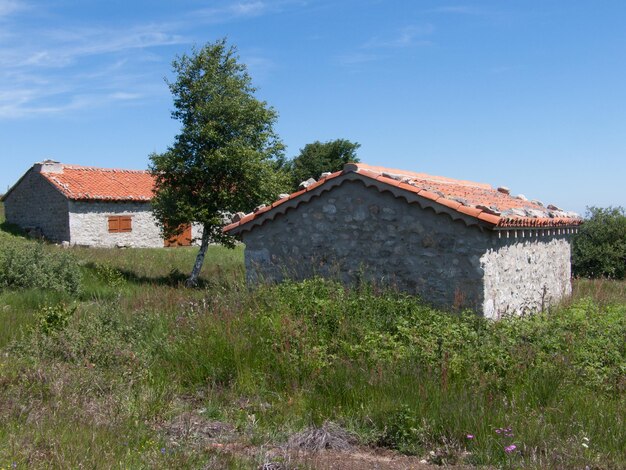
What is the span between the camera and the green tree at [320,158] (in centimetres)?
4588

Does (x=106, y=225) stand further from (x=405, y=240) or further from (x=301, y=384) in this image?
(x=301, y=384)

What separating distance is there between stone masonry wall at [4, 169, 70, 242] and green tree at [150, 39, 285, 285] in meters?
11.4

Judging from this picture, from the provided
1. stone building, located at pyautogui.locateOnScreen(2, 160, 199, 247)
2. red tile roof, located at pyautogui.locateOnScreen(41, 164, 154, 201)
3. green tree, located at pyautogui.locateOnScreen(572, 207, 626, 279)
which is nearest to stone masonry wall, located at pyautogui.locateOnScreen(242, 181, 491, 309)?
green tree, located at pyautogui.locateOnScreen(572, 207, 626, 279)

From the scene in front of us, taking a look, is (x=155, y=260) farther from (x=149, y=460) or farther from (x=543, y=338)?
(x=149, y=460)

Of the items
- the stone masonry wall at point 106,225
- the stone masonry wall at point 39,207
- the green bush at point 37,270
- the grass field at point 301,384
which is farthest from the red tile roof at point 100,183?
the grass field at point 301,384

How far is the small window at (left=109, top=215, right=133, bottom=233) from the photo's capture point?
32875 mm

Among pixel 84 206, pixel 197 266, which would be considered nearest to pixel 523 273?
pixel 197 266

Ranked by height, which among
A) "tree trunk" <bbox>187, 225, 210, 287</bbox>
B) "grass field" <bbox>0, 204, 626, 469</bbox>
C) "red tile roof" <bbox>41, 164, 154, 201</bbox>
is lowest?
"grass field" <bbox>0, 204, 626, 469</bbox>

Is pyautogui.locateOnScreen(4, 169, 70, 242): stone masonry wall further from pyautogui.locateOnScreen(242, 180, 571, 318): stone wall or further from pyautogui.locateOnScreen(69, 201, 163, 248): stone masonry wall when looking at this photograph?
pyautogui.locateOnScreen(242, 180, 571, 318): stone wall

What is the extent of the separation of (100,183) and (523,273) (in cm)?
2667

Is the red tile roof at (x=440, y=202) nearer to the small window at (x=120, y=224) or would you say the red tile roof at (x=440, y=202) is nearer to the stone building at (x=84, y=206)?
the stone building at (x=84, y=206)

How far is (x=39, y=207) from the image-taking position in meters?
33.4

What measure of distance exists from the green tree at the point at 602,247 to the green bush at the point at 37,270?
18.7m

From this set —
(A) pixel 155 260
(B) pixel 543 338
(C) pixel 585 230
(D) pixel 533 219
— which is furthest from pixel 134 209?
(B) pixel 543 338
